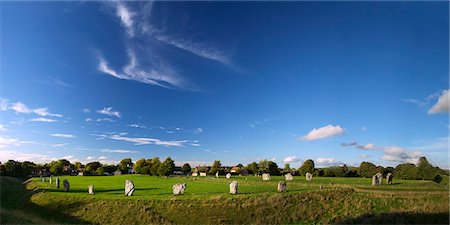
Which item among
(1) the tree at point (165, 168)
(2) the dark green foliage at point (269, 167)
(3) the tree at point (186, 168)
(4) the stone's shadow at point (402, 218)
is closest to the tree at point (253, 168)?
(2) the dark green foliage at point (269, 167)

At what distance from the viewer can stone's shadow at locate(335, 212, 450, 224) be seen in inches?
1107

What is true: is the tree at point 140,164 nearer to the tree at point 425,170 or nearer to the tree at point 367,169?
the tree at point 367,169

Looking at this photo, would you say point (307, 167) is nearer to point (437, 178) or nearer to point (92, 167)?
point (437, 178)

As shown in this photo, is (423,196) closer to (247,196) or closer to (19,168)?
(247,196)

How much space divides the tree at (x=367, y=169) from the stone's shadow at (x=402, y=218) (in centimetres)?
5353

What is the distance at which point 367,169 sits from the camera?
270 feet

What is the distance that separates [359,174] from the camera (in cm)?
8250

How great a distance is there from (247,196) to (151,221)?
10.0 m

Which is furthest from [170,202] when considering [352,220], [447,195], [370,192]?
[447,195]

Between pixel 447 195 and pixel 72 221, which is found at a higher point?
pixel 447 195

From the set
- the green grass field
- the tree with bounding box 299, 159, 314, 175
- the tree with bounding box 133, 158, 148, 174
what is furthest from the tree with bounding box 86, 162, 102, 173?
the green grass field

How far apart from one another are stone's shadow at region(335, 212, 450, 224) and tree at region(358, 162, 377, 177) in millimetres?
53527

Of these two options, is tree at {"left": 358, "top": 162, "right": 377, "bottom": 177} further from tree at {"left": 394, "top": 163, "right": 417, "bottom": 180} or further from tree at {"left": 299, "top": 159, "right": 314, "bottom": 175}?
tree at {"left": 394, "top": 163, "right": 417, "bottom": 180}

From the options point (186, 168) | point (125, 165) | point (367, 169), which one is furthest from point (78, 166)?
point (367, 169)
